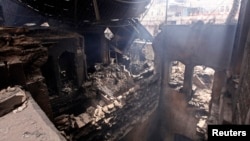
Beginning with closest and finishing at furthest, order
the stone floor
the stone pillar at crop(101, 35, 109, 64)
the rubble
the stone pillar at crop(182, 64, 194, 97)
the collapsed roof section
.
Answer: the stone floor, the rubble, the collapsed roof section, the stone pillar at crop(182, 64, 194, 97), the stone pillar at crop(101, 35, 109, 64)

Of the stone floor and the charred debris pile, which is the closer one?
the stone floor

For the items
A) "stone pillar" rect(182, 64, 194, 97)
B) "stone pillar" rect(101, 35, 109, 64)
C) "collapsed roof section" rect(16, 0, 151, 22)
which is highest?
"collapsed roof section" rect(16, 0, 151, 22)

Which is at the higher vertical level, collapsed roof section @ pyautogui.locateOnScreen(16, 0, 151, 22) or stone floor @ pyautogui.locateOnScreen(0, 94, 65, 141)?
collapsed roof section @ pyautogui.locateOnScreen(16, 0, 151, 22)

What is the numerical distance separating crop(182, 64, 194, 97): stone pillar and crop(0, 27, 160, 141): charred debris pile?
4.76ft

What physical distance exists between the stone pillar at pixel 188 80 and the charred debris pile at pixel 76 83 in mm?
1451

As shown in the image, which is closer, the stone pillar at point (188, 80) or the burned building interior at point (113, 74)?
the burned building interior at point (113, 74)

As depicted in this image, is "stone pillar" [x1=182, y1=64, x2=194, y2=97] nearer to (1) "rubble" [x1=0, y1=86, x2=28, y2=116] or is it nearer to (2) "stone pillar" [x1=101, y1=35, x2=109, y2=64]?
(2) "stone pillar" [x1=101, y1=35, x2=109, y2=64]

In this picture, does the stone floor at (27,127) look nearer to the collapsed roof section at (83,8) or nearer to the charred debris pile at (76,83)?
the charred debris pile at (76,83)

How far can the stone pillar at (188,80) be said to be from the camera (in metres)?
8.46

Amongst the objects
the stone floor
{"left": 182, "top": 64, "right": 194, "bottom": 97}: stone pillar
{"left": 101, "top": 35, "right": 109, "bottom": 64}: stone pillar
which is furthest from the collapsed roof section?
the stone floor

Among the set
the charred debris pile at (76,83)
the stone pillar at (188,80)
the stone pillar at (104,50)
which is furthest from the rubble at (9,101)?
the stone pillar at (188,80)

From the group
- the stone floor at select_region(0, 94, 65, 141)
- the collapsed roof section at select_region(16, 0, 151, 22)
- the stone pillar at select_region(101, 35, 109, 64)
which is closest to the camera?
the stone floor at select_region(0, 94, 65, 141)

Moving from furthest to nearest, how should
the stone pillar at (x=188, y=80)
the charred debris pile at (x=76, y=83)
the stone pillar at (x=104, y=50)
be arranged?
1. the stone pillar at (x=104, y=50)
2. the stone pillar at (x=188, y=80)
3. the charred debris pile at (x=76, y=83)

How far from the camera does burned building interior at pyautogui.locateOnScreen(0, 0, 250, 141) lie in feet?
10.4
